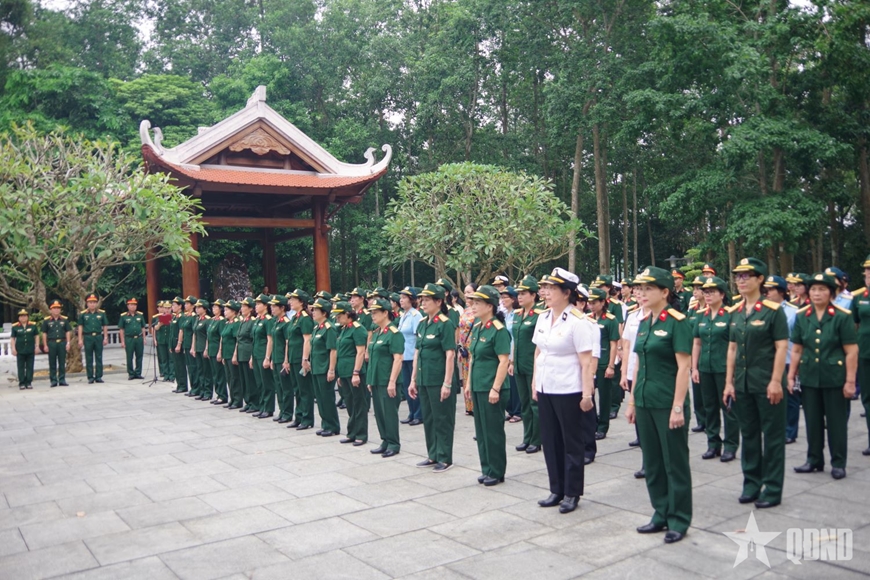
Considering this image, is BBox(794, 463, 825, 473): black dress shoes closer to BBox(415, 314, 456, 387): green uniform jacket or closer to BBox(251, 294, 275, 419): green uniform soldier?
BBox(415, 314, 456, 387): green uniform jacket

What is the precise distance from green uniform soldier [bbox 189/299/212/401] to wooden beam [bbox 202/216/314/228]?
6821 millimetres

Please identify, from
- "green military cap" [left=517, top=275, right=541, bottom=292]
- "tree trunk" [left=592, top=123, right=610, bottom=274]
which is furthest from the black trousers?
"tree trunk" [left=592, top=123, right=610, bottom=274]

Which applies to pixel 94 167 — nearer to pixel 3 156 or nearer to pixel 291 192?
pixel 3 156

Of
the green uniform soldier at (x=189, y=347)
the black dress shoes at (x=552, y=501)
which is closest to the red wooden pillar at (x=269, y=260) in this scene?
the green uniform soldier at (x=189, y=347)

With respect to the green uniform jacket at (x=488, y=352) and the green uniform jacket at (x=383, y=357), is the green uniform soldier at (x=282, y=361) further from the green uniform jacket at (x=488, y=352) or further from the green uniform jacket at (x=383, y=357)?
the green uniform jacket at (x=488, y=352)

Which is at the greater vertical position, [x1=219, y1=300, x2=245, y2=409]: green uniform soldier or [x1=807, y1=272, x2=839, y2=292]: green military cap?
[x1=807, y1=272, x2=839, y2=292]: green military cap

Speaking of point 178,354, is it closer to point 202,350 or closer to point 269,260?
point 202,350

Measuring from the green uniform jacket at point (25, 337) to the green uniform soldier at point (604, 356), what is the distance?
11.7 m

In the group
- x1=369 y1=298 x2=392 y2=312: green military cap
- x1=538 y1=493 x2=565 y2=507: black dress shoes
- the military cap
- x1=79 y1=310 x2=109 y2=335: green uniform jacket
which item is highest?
the military cap

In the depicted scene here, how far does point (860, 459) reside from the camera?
6.29 m

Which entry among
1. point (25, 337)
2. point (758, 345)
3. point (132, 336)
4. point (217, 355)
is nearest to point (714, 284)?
point (758, 345)

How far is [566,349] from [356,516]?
195cm

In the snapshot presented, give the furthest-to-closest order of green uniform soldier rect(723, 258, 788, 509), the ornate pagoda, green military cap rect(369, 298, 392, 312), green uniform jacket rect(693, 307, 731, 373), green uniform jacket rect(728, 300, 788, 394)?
1. the ornate pagoda
2. green military cap rect(369, 298, 392, 312)
3. green uniform jacket rect(693, 307, 731, 373)
4. green uniform jacket rect(728, 300, 788, 394)
5. green uniform soldier rect(723, 258, 788, 509)

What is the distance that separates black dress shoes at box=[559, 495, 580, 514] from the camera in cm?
503
